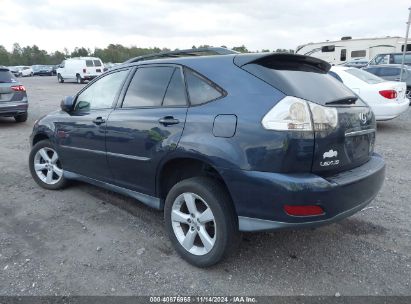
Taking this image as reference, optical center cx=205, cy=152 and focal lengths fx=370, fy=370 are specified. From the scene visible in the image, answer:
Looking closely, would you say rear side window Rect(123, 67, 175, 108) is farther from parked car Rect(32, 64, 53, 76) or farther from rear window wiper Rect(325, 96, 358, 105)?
parked car Rect(32, 64, 53, 76)

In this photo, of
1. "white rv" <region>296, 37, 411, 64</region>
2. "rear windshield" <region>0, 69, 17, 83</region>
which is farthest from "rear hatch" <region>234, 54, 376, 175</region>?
"white rv" <region>296, 37, 411, 64</region>

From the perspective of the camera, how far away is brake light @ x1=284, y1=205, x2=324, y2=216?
2496mm

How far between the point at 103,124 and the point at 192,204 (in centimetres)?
139

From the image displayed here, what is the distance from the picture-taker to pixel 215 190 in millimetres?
2818

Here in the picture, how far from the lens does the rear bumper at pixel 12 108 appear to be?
31.5ft

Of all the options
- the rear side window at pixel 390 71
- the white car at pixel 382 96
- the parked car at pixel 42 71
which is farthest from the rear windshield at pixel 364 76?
the parked car at pixel 42 71

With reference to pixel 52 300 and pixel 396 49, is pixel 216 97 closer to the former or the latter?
pixel 52 300

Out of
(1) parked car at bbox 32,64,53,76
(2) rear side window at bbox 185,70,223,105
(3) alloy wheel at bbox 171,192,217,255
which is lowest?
(3) alloy wheel at bbox 171,192,217,255

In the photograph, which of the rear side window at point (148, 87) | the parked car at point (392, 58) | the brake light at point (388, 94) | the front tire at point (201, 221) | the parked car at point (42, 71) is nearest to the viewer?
the front tire at point (201, 221)

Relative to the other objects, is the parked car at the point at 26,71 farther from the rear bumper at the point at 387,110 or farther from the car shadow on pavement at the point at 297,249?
the car shadow on pavement at the point at 297,249

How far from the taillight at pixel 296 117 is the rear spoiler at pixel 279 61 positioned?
1.39 ft

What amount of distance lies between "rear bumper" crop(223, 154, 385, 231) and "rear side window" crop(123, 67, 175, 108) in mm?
1119

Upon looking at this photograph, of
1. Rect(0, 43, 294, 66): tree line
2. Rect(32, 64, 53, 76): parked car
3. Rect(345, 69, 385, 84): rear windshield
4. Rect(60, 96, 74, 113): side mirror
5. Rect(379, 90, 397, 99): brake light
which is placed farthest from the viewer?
Rect(0, 43, 294, 66): tree line

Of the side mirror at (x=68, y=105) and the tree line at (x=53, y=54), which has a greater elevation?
the tree line at (x=53, y=54)
